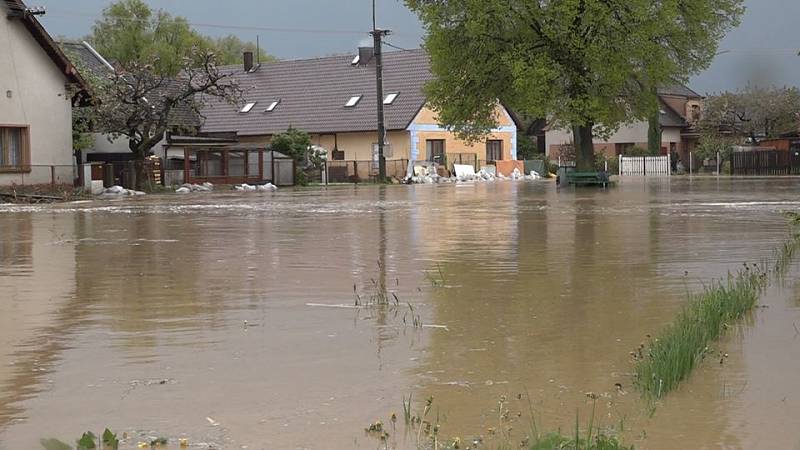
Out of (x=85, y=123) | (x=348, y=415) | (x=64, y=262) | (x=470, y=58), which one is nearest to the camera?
(x=348, y=415)

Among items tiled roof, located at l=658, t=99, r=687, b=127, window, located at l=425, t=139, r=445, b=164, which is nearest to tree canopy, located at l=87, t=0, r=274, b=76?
window, located at l=425, t=139, r=445, b=164

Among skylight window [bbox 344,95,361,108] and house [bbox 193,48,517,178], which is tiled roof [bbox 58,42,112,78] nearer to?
house [bbox 193,48,517,178]

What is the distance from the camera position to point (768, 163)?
229 feet

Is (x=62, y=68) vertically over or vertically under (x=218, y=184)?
over

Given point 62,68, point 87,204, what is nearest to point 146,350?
point 87,204

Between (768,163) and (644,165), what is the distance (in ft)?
24.8

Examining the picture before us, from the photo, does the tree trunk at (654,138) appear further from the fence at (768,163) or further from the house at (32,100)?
the house at (32,100)

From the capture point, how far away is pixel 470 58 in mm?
46000

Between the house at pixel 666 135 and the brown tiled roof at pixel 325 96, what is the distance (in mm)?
21707

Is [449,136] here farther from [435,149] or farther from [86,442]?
[86,442]

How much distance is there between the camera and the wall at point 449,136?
6419 centimetres

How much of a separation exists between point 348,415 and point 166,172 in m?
44.0

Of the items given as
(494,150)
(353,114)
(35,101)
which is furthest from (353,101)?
(35,101)

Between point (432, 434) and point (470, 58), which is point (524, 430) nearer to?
point (432, 434)
